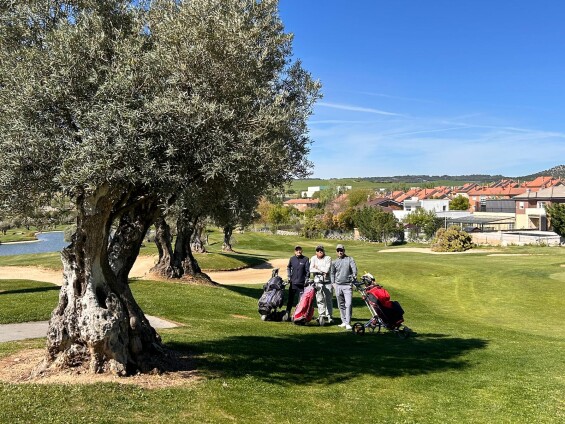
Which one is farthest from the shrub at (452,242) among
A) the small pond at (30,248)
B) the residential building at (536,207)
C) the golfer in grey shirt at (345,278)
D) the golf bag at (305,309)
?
the golfer in grey shirt at (345,278)

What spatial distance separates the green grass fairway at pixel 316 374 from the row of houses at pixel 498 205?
71940 mm

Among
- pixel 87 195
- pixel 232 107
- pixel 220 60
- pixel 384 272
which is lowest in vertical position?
pixel 384 272

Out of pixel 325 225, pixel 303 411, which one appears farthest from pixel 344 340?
pixel 325 225

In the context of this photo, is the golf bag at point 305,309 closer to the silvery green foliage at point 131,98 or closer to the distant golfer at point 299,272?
the distant golfer at point 299,272

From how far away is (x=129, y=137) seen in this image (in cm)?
730

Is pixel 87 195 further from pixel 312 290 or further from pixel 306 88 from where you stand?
pixel 312 290

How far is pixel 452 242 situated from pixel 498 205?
232ft

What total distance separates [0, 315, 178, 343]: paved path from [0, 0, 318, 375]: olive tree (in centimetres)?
442

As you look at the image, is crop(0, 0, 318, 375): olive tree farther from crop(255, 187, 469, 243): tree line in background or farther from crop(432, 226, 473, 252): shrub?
crop(255, 187, 469, 243): tree line in background

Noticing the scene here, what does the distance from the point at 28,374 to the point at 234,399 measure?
12.1 feet

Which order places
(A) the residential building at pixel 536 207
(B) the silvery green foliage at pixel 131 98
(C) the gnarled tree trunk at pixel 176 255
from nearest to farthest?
1. (B) the silvery green foliage at pixel 131 98
2. (C) the gnarled tree trunk at pixel 176 255
3. (A) the residential building at pixel 536 207

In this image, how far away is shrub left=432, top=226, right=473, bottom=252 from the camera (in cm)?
5881

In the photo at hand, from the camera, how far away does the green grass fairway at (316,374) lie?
7.50 metres

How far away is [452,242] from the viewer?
59.2m
